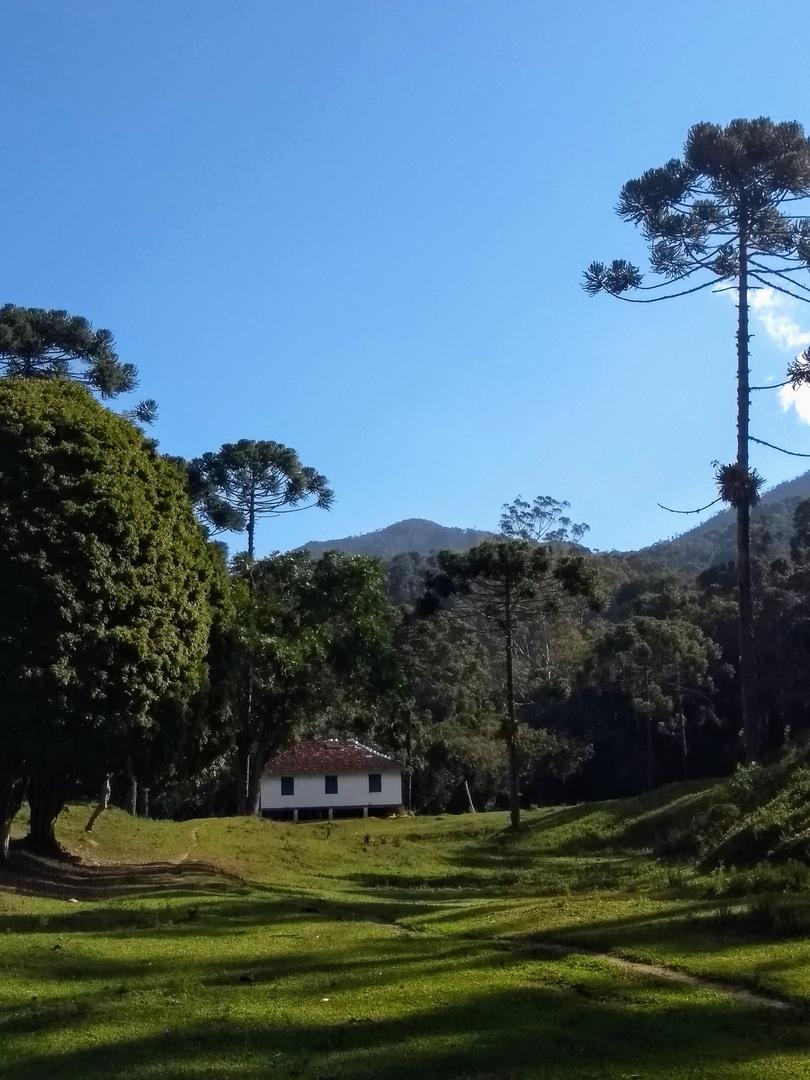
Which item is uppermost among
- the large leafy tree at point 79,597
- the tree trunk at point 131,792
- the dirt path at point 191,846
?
the large leafy tree at point 79,597

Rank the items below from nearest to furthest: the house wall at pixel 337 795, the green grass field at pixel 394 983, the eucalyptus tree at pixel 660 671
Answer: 1. the green grass field at pixel 394 983
2. the eucalyptus tree at pixel 660 671
3. the house wall at pixel 337 795

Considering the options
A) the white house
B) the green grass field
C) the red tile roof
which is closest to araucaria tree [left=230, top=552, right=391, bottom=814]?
the red tile roof

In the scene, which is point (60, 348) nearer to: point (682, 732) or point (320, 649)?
point (320, 649)

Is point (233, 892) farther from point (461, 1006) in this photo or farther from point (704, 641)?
point (704, 641)

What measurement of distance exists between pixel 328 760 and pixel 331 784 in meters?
1.19

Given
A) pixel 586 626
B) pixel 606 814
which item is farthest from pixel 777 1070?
pixel 586 626

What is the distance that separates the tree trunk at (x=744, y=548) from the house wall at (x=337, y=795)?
32656mm

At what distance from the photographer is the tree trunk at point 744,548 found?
27438 mm

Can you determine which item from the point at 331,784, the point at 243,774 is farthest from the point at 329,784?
the point at 243,774

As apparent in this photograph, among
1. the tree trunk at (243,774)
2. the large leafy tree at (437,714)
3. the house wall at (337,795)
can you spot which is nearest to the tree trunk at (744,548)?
the tree trunk at (243,774)

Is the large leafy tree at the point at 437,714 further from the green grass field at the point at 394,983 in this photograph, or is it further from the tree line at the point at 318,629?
the green grass field at the point at 394,983

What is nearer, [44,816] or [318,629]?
[44,816]

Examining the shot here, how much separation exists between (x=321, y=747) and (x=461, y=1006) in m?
52.5

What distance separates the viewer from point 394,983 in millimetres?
10906
